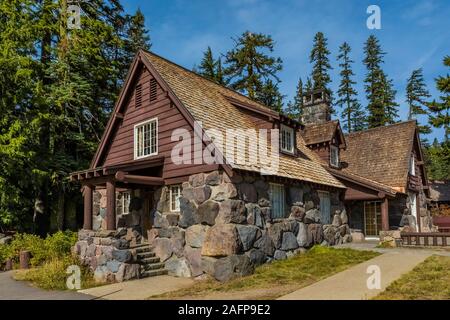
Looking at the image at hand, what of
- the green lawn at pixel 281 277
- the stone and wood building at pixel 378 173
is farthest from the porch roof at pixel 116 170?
the stone and wood building at pixel 378 173

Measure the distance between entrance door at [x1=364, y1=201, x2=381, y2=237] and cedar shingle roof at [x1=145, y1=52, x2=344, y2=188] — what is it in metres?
4.36

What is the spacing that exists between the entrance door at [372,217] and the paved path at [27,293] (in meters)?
16.3

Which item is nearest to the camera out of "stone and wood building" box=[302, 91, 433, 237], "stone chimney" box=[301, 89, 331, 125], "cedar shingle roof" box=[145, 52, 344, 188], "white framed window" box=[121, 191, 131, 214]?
"cedar shingle roof" box=[145, 52, 344, 188]

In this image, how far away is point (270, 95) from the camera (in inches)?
1521

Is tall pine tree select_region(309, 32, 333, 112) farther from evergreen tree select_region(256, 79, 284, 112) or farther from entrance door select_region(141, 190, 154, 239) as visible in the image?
entrance door select_region(141, 190, 154, 239)

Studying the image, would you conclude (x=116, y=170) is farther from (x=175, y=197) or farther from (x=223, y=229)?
(x=223, y=229)

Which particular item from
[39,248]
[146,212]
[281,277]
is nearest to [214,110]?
[146,212]

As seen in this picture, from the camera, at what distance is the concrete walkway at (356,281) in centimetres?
841

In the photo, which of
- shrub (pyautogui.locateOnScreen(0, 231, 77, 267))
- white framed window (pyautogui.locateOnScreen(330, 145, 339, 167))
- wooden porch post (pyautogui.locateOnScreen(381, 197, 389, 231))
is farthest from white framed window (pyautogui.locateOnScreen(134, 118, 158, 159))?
wooden porch post (pyautogui.locateOnScreen(381, 197, 389, 231))

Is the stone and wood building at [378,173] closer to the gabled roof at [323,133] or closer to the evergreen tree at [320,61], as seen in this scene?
the gabled roof at [323,133]

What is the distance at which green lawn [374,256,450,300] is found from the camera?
8078 mm

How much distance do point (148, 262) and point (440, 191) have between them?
104ft
